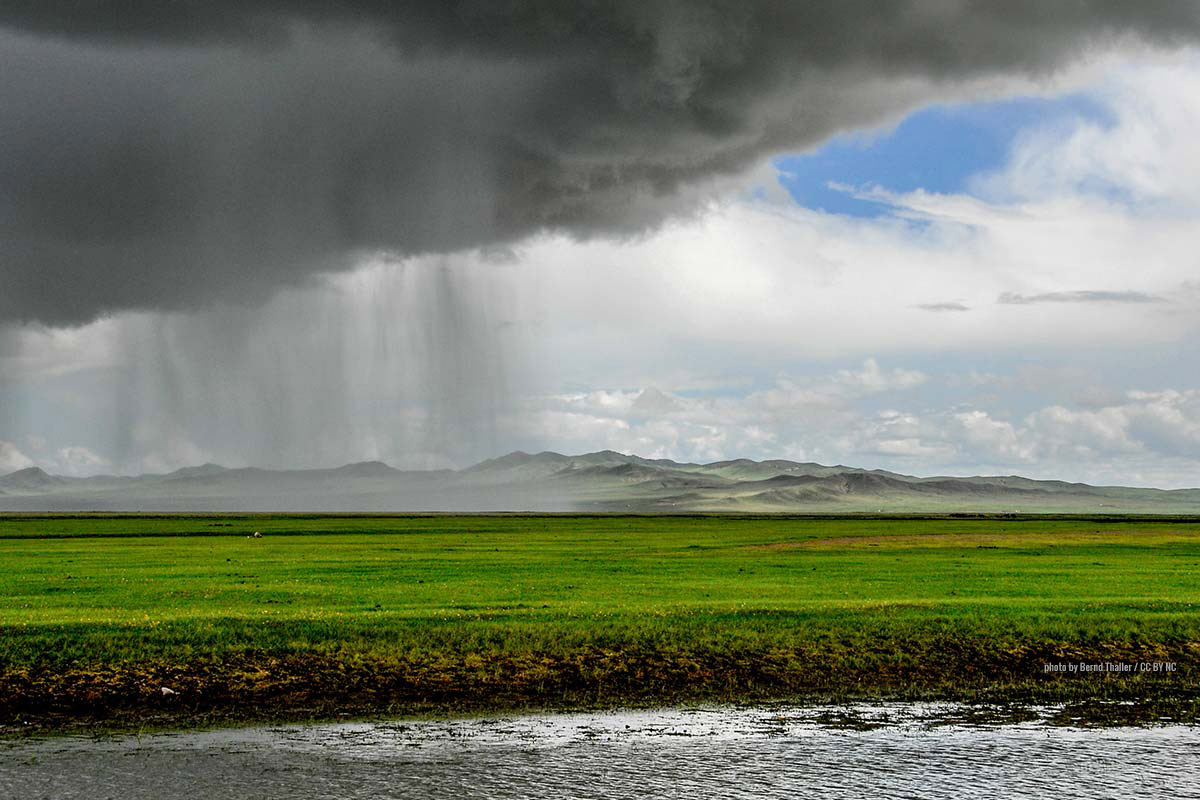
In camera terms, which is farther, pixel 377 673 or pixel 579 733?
pixel 377 673

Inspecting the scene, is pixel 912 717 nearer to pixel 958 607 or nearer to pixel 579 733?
pixel 579 733

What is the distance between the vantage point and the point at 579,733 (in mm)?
23656

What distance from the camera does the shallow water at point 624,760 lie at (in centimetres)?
1902

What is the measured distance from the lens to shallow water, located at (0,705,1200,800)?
1902cm

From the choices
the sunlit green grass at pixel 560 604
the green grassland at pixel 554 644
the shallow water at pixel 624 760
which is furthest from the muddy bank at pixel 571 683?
the shallow water at pixel 624 760

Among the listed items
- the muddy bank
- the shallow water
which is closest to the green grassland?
the muddy bank

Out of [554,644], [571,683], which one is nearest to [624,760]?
[571,683]

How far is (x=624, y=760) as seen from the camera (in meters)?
Result: 21.1

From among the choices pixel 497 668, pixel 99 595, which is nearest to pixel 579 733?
pixel 497 668

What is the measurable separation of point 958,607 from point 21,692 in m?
31.8

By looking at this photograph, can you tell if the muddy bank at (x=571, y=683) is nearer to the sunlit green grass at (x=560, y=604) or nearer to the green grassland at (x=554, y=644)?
the green grassland at (x=554, y=644)

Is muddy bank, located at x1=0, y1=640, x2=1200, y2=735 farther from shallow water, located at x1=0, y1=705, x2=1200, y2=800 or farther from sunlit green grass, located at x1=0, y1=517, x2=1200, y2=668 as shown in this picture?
shallow water, located at x1=0, y1=705, x2=1200, y2=800

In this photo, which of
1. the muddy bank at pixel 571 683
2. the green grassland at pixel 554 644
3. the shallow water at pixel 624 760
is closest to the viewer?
the shallow water at pixel 624 760

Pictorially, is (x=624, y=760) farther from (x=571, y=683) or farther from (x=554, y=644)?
(x=554, y=644)
